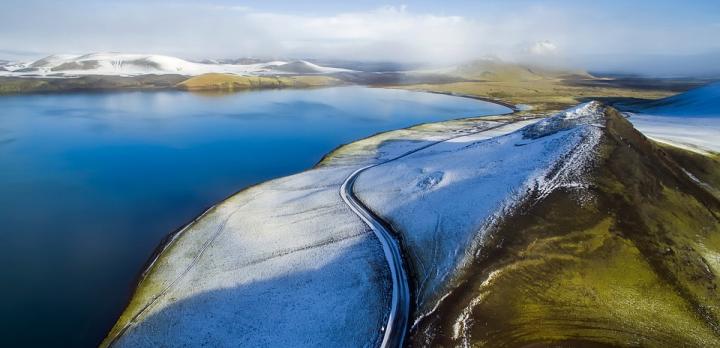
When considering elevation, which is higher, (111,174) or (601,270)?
(601,270)

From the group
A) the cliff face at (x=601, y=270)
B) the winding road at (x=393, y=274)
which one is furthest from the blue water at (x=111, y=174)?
the cliff face at (x=601, y=270)

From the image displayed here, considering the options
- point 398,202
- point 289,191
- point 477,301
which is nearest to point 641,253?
point 477,301

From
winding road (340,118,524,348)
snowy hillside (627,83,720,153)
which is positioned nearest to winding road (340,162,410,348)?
winding road (340,118,524,348)

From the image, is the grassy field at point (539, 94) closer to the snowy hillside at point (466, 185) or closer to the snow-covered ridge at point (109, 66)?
the snowy hillside at point (466, 185)

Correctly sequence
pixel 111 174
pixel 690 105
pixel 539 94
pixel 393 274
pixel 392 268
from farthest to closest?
pixel 539 94, pixel 690 105, pixel 111 174, pixel 392 268, pixel 393 274

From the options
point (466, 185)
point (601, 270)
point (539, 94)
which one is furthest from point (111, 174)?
point (539, 94)

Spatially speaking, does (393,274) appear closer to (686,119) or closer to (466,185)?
(466,185)
